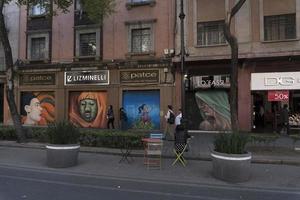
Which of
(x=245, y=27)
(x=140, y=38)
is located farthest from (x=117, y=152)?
(x=140, y=38)

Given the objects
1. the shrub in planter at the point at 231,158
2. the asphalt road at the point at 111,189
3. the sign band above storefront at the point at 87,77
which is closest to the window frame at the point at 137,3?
the sign band above storefront at the point at 87,77

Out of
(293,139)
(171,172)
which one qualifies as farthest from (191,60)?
(171,172)

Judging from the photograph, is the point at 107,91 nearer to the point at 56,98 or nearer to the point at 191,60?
the point at 56,98

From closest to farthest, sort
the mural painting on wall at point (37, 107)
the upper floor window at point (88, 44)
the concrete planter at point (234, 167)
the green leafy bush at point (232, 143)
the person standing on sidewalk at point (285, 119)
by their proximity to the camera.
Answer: the concrete planter at point (234, 167) < the green leafy bush at point (232, 143) < the person standing on sidewalk at point (285, 119) < the upper floor window at point (88, 44) < the mural painting on wall at point (37, 107)

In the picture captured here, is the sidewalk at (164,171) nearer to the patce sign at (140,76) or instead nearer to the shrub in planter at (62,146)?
the shrub in planter at (62,146)

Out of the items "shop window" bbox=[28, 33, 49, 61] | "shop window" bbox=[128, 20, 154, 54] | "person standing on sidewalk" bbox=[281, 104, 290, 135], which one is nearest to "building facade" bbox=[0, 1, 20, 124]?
"shop window" bbox=[28, 33, 49, 61]

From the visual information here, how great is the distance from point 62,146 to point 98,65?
14500 mm

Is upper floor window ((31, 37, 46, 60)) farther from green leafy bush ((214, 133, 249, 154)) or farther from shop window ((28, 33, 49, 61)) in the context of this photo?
green leafy bush ((214, 133, 249, 154))

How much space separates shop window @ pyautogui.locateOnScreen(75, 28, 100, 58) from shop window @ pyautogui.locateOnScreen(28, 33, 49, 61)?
8.25 feet

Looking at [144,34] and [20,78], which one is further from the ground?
[144,34]

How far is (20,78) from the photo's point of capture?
29.6 metres

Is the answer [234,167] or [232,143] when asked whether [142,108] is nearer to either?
[232,143]

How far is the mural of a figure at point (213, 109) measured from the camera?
24125 millimetres

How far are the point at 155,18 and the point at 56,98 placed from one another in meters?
8.58
